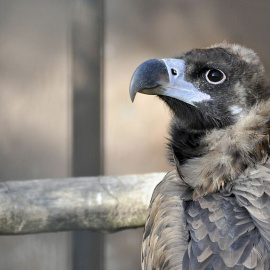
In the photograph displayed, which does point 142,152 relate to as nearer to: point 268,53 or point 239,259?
Answer: point 268,53

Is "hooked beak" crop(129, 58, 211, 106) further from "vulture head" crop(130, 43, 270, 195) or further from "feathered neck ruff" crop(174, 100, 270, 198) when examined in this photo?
"feathered neck ruff" crop(174, 100, 270, 198)

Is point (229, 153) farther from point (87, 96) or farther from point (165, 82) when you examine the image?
point (87, 96)

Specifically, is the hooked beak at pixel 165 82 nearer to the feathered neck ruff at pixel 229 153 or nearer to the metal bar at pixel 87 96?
the feathered neck ruff at pixel 229 153

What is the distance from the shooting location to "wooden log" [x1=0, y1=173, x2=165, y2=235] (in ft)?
6.05

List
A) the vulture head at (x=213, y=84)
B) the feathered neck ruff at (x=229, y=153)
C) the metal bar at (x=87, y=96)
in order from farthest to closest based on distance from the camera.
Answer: the metal bar at (x=87, y=96) < the vulture head at (x=213, y=84) < the feathered neck ruff at (x=229, y=153)

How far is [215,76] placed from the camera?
4.98 feet

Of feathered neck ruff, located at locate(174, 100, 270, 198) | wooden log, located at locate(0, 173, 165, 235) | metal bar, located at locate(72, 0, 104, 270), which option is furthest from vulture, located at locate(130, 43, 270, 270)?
metal bar, located at locate(72, 0, 104, 270)

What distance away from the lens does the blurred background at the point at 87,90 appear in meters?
2.22

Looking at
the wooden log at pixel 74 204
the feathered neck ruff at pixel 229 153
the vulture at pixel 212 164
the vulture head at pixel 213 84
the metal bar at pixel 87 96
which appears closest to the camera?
the vulture at pixel 212 164

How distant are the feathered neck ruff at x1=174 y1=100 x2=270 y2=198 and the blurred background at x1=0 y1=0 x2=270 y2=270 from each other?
0.77m

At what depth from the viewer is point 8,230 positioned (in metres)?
1.85

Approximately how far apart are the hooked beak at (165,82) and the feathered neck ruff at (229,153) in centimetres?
12

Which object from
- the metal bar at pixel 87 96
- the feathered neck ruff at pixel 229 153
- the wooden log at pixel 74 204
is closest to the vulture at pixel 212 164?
the feathered neck ruff at pixel 229 153

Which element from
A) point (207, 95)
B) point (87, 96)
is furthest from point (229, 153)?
point (87, 96)
